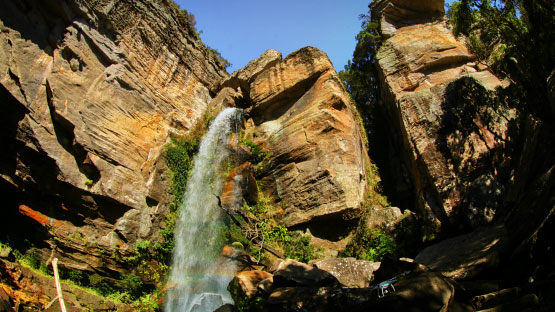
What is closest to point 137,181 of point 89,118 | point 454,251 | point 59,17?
point 89,118

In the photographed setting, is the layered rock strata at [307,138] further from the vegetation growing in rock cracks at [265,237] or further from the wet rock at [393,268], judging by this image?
the wet rock at [393,268]

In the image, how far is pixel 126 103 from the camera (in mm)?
12414

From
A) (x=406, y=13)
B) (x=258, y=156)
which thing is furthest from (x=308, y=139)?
(x=406, y=13)

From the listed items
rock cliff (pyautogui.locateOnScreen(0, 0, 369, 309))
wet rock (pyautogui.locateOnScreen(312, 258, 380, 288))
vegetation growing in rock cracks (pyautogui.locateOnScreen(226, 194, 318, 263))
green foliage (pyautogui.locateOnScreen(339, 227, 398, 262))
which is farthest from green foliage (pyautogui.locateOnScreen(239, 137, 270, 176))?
wet rock (pyautogui.locateOnScreen(312, 258, 380, 288))

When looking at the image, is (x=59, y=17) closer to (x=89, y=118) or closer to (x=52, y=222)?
(x=89, y=118)

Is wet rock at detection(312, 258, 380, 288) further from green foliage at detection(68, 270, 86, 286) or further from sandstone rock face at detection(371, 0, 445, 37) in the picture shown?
sandstone rock face at detection(371, 0, 445, 37)

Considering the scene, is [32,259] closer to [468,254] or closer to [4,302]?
[4,302]

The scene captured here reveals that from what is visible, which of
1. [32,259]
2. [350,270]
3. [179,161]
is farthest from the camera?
[179,161]

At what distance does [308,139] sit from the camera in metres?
12.2

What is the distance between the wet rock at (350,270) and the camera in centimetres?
734

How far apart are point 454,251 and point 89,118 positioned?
11.2 m

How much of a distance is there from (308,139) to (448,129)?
187 inches

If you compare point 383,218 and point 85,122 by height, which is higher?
point 85,122

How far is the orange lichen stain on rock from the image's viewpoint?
338 inches
